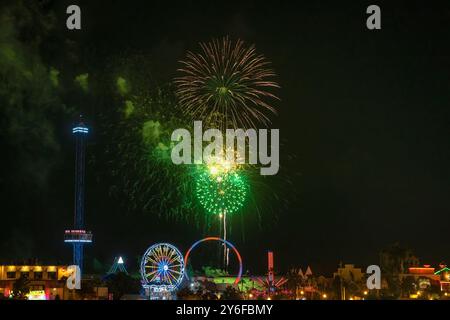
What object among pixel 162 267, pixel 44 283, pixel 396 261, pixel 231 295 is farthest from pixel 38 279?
pixel 396 261

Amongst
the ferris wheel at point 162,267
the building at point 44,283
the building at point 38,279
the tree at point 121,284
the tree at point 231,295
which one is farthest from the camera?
the tree at point 121,284

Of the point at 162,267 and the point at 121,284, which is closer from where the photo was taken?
the point at 162,267

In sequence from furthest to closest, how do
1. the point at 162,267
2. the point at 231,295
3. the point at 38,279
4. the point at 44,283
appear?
the point at 38,279 → the point at 44,283 → the point at 231,295 → the point at 162,267

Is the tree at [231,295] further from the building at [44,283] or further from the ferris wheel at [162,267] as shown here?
the building at [44,283]

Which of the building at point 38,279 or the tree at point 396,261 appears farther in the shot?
the tree at point 396,261

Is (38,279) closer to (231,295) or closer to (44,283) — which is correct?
(44,283)

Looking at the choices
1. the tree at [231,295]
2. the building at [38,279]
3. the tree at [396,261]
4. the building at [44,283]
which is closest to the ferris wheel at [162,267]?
the tree at [231,295]

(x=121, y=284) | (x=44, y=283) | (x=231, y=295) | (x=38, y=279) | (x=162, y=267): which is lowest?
(x=231, y=295)

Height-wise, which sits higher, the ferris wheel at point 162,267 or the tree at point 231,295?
the ferris wheel at point 162,267

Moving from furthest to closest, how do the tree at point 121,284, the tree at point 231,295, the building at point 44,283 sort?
the tree at point 121,284 → the building at point 44,283 → the tree at point 231,295
